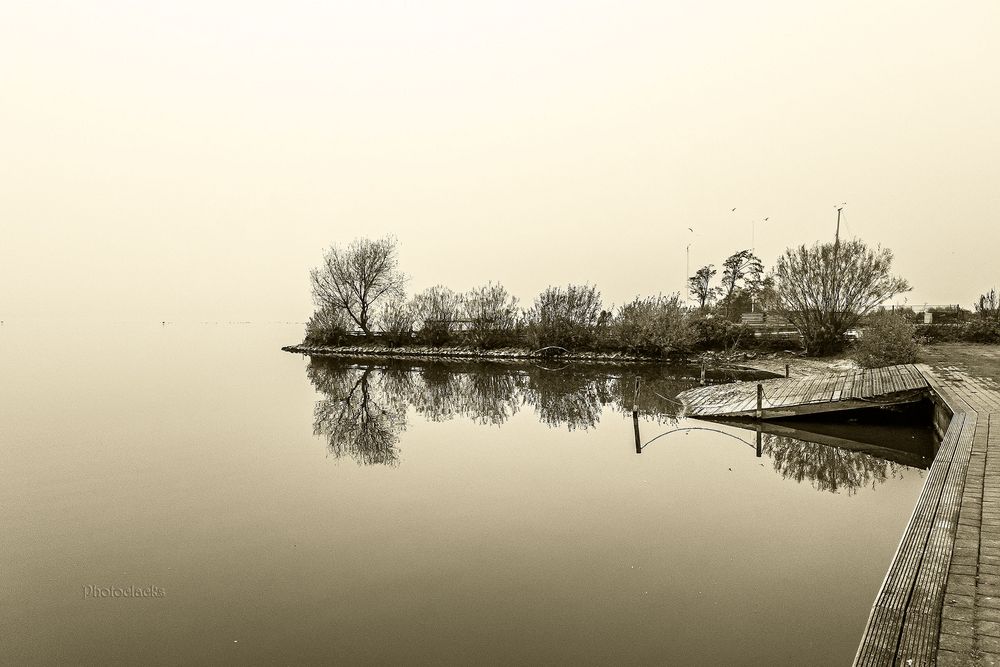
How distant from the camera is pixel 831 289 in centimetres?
2814

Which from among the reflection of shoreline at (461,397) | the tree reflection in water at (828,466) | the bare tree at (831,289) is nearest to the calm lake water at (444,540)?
the tree reflection in water at (828,466)

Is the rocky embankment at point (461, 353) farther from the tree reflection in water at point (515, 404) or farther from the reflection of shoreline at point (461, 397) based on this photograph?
the reflection of shoreline at point (461, 397)

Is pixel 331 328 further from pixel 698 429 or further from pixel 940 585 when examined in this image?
pixel 940 585

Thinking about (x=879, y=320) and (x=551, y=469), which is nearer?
(x=551, y=469)

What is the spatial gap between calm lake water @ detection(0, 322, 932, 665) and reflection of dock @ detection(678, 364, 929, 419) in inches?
30.7

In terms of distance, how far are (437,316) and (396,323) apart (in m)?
4.11

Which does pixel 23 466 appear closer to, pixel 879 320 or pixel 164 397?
pixel 164 397

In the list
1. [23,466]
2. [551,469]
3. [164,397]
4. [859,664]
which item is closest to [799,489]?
[551,469]

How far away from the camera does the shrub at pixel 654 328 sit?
31734mm

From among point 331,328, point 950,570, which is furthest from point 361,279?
point 950,570

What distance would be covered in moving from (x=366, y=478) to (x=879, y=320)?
2293 centimetres

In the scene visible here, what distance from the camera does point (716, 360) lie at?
1173 inches

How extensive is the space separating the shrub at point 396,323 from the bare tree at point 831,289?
28136 mm

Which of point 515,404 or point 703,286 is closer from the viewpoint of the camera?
point 515,404
